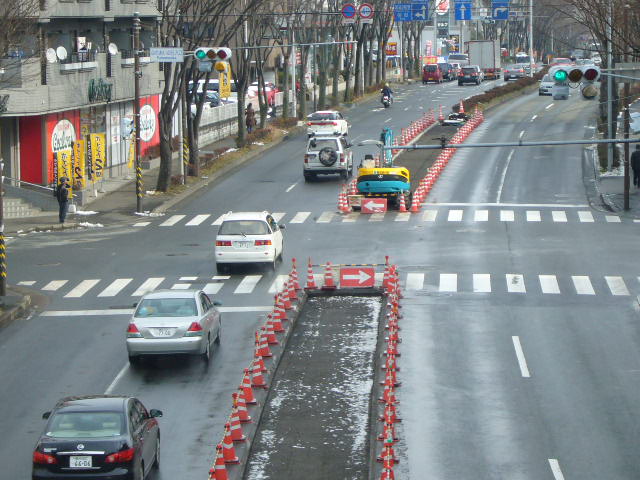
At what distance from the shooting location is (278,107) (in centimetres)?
9619

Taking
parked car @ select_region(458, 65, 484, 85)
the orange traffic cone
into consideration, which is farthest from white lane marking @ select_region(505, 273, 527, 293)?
parked car @ select_region(458, 65, 484, 85)

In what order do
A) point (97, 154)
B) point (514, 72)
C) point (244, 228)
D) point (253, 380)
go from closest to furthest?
point (253, 380) < point (244, 228) < point (97, 154) < point (514, 72)

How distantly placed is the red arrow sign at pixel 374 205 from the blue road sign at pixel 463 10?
6215cm

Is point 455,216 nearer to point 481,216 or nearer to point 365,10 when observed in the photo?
point 481,216

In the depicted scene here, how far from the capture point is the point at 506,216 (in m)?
45.3

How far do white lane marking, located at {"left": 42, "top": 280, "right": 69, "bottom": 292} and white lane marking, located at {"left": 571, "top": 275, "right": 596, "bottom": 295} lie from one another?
46.5ft

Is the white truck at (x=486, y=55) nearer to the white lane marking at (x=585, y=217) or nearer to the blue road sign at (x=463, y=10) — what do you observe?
the blue road sign at (x=463, y=10)

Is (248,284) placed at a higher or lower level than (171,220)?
lower

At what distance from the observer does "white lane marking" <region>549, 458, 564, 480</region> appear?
17.4m

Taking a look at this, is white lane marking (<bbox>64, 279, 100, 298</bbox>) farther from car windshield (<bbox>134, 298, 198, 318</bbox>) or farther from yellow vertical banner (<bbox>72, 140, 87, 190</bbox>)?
yellow vertical banner (<bbox>72, 140, 87, 190</bbox>)

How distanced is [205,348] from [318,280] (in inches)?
370

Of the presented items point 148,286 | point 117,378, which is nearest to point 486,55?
point 148,286

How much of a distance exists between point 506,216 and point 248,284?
14.6m

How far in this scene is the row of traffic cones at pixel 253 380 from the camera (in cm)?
1723
